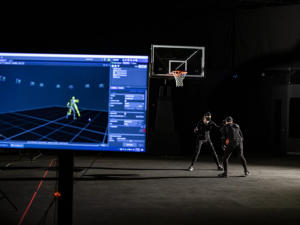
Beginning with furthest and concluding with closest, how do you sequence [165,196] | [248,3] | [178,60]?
[248,3] → [178,60] → [165,196]

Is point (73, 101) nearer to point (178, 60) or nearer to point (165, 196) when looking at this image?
point (165, 196)

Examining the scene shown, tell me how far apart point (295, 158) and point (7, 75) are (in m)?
14.9

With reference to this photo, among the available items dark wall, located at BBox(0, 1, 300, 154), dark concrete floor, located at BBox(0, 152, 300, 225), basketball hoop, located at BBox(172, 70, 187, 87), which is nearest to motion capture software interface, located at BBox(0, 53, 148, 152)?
dark concrete floor, located at BBox(0, 152, 300, 225)

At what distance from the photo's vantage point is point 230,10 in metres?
16.5

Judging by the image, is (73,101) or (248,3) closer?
(73,101)

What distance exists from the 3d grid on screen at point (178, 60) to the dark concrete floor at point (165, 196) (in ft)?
16.1

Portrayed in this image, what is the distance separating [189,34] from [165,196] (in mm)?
10564

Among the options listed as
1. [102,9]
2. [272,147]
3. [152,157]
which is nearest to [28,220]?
[152,157]

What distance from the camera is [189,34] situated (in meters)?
16.1

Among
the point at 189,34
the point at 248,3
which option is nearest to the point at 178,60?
the point at 189,34

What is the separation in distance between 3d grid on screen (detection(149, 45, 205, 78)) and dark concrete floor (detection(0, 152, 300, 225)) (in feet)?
16.1

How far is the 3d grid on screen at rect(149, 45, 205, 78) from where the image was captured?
48.6 ft

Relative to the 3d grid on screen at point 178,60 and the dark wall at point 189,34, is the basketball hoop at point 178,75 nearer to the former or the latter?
the 3d grid on screen at point 178,60

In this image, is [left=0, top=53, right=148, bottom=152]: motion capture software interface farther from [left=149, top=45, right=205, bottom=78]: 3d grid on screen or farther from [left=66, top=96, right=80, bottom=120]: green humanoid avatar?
[left=149, top=45, right=205, bottom=78]: 3d grid on screen
